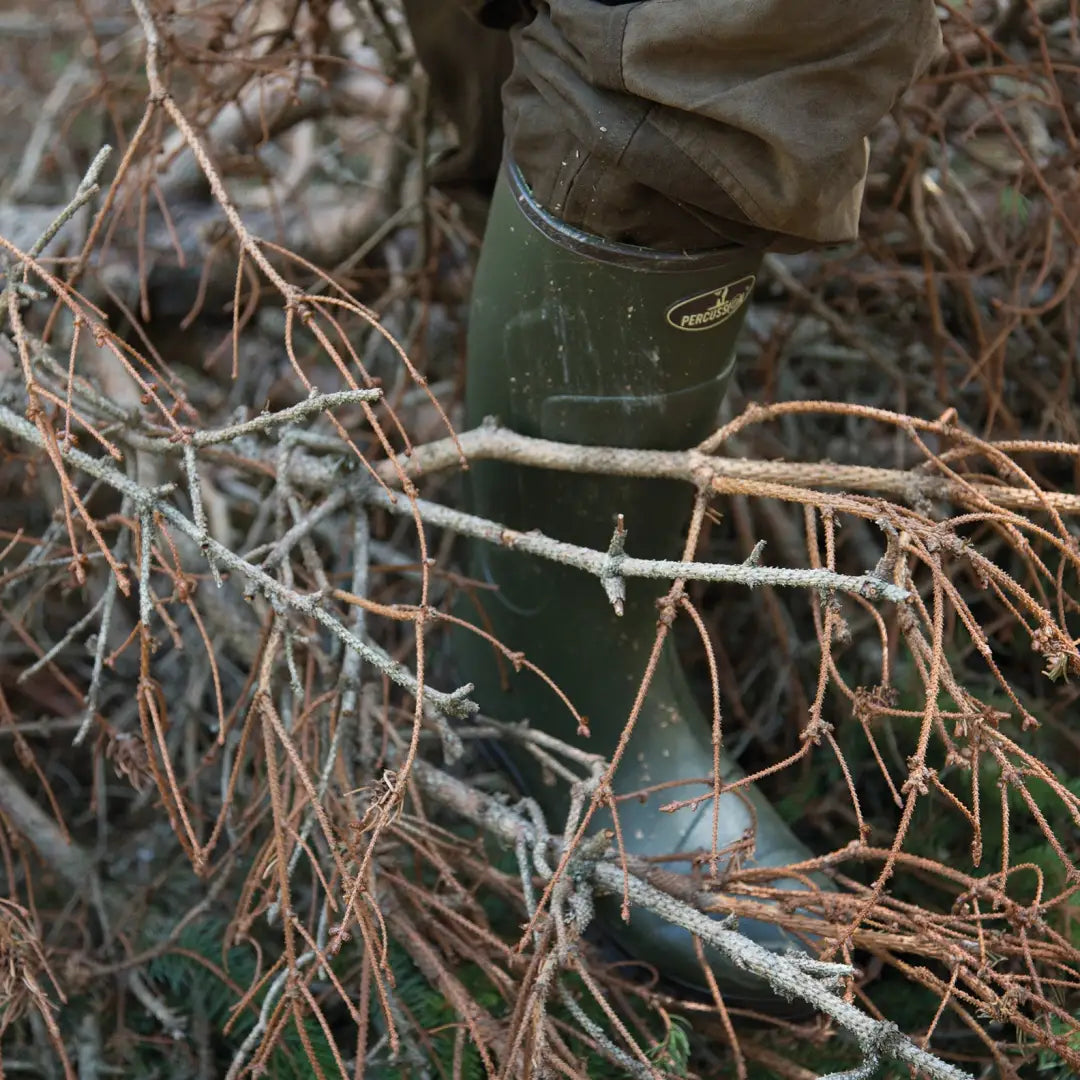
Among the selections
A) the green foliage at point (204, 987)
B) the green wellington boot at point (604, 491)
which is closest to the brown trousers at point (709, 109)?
the green wellington boot at point (604, 491)

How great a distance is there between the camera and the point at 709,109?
997mm

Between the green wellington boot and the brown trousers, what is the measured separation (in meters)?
0.05

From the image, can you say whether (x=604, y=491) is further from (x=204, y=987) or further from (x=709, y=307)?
(x=204, y=987)

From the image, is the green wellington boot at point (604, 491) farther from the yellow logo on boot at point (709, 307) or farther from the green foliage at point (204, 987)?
the green foliage at point (204, 987)

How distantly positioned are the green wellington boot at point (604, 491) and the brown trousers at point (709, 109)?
0.17 feet

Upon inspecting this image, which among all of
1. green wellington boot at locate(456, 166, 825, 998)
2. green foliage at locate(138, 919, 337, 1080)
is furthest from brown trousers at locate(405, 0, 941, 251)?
green foliage at locate(138, 919, 337, 1080)

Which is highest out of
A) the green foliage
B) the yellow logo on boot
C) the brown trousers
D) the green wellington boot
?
the brown trousers

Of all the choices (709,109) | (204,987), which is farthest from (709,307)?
(204,987)

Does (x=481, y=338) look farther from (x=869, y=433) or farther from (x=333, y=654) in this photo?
(x=869, y=433)

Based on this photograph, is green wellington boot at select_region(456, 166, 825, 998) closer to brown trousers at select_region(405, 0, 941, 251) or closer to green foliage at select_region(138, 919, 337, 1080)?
brown trousers at select_region(405, 0, 941, 251)

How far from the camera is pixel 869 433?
200 cm

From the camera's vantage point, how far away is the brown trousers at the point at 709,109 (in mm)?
982

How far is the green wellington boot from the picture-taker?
1185 mm

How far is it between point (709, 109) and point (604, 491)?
456 millimetres
